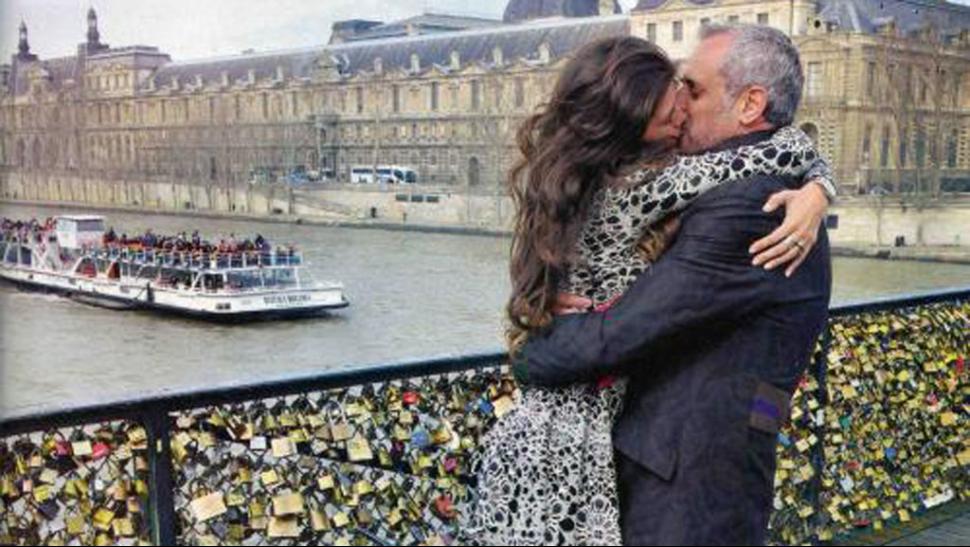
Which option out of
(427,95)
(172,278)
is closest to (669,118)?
(172,278)

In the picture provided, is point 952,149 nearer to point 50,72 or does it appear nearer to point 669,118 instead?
point 50,72

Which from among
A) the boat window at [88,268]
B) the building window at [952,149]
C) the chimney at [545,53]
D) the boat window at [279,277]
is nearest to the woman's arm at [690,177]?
the boat window at [279,277]

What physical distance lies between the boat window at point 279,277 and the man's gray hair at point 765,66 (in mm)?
19490

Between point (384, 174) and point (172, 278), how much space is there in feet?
85.4

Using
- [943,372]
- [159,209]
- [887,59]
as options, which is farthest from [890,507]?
[159,209]

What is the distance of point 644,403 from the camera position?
54.6 inches

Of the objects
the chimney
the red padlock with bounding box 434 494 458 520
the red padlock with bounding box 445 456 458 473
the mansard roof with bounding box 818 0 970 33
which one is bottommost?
Answer: the red padlock with bounding box 434 494 458 520

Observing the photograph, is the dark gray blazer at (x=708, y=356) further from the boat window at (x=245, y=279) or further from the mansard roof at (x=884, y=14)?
the mansard roof at (x=884, y=14)

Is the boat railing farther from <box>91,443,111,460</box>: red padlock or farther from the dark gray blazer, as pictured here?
the dark gray blazer

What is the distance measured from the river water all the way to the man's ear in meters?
9.34

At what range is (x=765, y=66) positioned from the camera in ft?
4.40

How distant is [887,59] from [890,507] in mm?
33619

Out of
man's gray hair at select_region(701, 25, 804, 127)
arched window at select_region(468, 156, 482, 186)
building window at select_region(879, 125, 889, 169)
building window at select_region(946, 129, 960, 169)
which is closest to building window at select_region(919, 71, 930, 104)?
building window at select_region(879, 125, 889, 169)

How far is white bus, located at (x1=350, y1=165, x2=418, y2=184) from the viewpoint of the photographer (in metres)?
43.8
